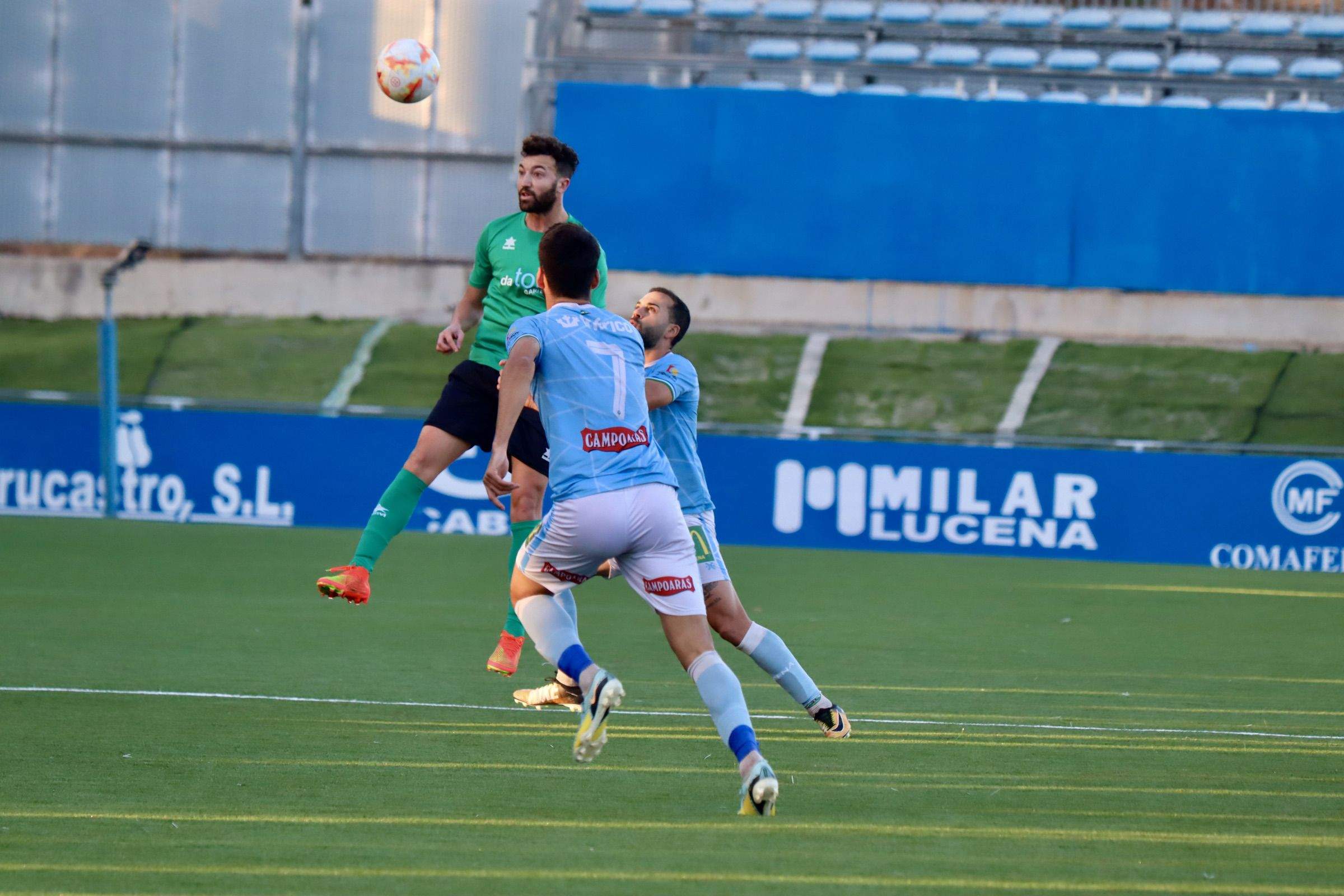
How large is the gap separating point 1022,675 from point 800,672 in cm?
247

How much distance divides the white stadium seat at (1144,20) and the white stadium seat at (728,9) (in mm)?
5706

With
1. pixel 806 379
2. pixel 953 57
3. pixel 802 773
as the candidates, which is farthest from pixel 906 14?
pixel 802 773

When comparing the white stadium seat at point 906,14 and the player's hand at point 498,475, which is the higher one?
the white stadium seat at point 906,14

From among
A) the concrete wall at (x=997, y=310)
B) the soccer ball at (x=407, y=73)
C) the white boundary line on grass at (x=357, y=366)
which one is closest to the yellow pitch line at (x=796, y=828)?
the soccer ball at (x=407, y=73)

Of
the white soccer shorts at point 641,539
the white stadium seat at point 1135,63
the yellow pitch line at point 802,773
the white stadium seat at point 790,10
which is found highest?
the white stadium seat at point 790,10

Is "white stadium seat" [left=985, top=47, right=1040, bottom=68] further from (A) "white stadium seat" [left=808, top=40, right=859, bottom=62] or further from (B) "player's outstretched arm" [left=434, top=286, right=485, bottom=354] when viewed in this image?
(B) "player's outstretched arm" [left=434, top=286, right=485, bottom=354]

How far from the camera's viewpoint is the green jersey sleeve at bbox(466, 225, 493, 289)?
6.96 m

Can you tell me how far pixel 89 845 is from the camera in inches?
149

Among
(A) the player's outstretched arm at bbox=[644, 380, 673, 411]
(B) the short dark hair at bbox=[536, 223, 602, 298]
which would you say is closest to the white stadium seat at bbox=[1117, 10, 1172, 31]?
(A) the player's outstretched arm at bbox=[644, 380, 673, 411]

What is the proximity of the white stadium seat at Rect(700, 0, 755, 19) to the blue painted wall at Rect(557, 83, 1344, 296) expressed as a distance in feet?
7.21

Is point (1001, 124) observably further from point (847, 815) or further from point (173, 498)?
point (847, 815)

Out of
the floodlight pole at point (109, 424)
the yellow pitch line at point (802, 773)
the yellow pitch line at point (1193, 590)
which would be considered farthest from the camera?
the floodlight pole at point (109, 424)

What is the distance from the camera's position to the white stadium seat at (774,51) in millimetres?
24312

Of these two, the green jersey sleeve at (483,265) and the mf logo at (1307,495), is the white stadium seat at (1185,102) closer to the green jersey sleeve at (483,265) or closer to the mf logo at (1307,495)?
the mf logo at (1307,495)
